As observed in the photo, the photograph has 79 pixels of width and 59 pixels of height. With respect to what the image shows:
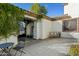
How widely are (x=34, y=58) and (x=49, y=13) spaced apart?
154 cm

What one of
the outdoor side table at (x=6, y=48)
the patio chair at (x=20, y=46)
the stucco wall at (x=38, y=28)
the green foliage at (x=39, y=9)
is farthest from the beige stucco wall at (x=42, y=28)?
the outdoor side table at (x=6, y=48)

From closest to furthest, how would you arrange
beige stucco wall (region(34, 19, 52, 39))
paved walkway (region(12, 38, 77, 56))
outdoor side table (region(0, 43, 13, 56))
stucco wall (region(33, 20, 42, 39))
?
outdoor side table (region(0, 43, 13, 56)) < paved walkway (region(12, 38, 77, 56)) < beige stucco wall (region(34, 19, 52, 39)) < stucco wall (region(33, 20, 42, 39))

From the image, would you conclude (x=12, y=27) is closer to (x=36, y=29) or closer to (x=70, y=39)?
(x=36, y=29)

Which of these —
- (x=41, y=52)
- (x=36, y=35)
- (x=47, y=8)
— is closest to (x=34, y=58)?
(x=41, y=52)

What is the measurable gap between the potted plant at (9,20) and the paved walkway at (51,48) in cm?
66

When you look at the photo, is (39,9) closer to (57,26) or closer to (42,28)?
(57,26)

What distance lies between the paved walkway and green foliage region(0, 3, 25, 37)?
0.79m

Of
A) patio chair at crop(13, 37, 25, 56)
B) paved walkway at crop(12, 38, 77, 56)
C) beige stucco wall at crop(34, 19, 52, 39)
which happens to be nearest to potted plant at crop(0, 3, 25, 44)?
patio chair at crop(13, 37, 25, 56)

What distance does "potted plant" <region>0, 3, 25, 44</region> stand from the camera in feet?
17.3

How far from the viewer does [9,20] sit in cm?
533

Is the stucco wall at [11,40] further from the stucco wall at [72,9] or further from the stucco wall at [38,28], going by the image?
the stucco wall at [72,9]

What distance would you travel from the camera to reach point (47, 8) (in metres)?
5.42

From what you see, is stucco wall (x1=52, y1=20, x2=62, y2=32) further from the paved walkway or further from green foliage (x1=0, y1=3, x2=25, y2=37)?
green foliage (x1=0, y1=3, x2=25, y2=37)

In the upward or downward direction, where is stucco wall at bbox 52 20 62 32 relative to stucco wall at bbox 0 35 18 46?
upward
